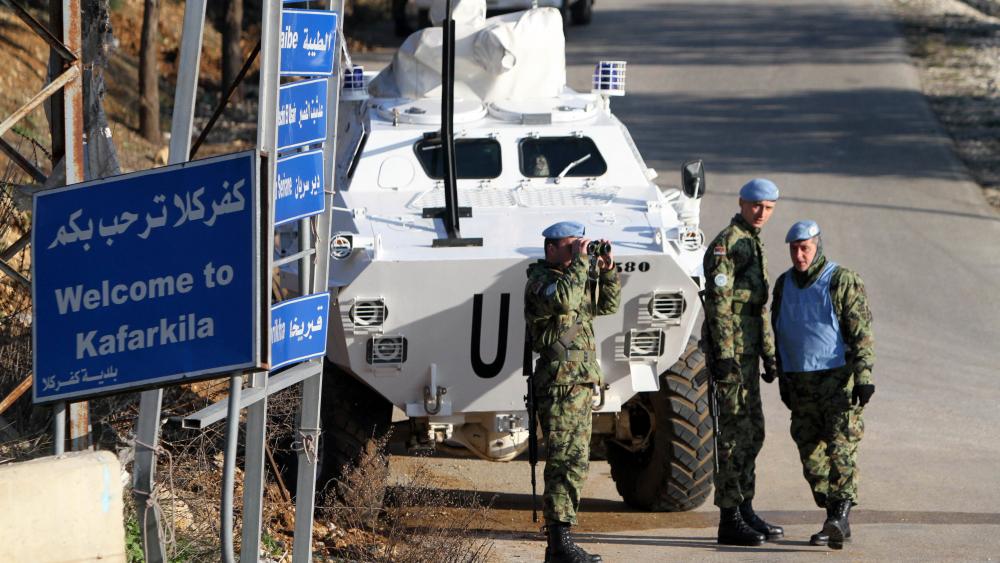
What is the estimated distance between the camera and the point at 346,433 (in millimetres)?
7891

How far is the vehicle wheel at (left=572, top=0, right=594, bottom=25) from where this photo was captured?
28.1 m

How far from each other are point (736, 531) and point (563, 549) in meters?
1.01

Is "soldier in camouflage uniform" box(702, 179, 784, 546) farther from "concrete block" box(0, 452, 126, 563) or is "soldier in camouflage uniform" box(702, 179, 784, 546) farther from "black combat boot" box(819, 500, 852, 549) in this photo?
"concrete block" box(0, 452, 126, 563)

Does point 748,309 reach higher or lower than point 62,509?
lower

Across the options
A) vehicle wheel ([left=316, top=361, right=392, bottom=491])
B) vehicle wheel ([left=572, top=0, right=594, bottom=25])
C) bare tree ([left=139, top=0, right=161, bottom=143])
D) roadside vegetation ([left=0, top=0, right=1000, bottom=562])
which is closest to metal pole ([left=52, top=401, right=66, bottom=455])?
roadside vegetation ([left=0, top=0, right=1000, bottom=562])

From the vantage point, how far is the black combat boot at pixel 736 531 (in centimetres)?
756

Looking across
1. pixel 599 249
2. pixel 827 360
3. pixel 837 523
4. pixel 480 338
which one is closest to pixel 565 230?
pixel 599 249

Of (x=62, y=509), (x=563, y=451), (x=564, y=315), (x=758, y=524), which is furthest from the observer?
(x=758, y=524)

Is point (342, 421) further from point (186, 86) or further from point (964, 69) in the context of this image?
point (964, 69)

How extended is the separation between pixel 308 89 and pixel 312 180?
1.27ft

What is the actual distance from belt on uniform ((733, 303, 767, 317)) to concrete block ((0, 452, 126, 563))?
3.67 m

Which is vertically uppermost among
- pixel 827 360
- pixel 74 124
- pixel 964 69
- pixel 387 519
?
pixel 74 124

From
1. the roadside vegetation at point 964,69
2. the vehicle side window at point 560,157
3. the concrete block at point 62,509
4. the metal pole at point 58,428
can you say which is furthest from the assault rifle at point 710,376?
the roadside vegetation at point 964,69

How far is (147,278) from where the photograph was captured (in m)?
4.32
